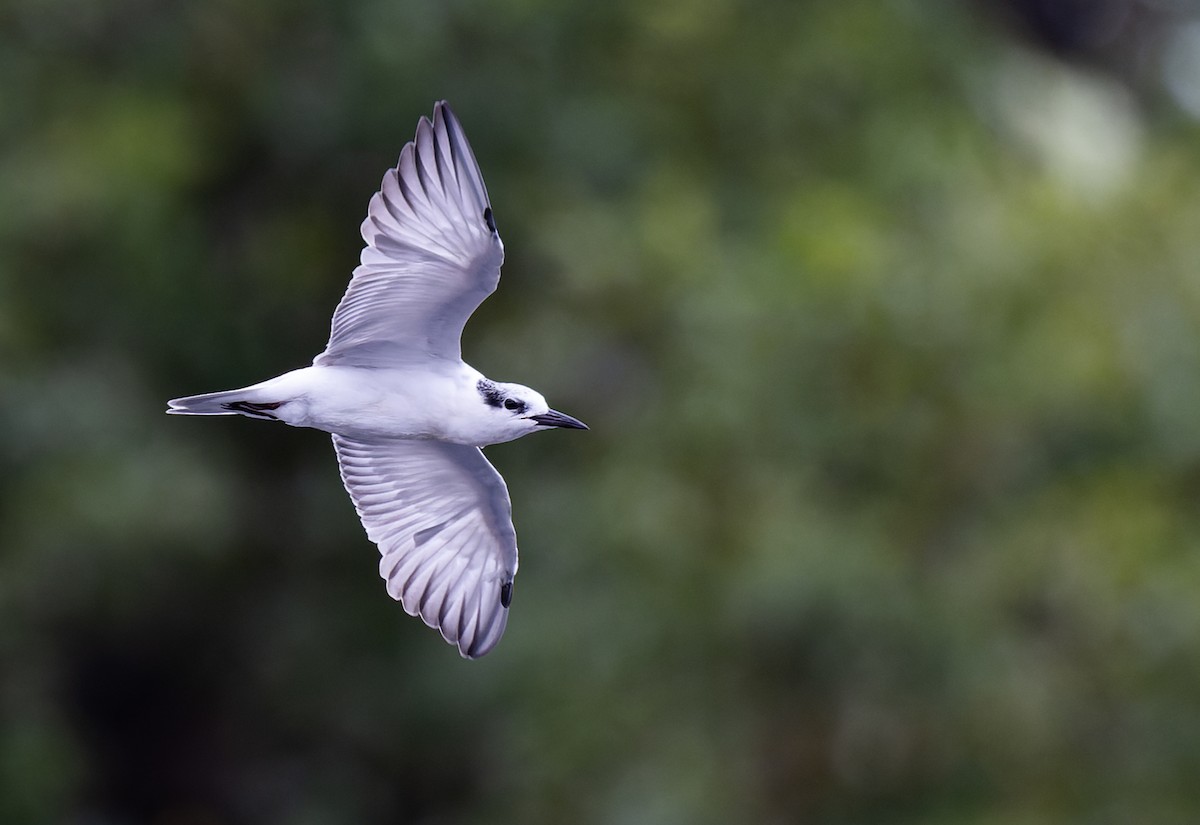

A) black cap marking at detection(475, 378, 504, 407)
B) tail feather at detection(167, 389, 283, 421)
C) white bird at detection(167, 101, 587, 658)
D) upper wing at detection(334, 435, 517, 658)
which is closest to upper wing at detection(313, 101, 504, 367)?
white bird at detection(167, 101, 587, 658)

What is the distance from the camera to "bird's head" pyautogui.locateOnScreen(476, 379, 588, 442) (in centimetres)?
397

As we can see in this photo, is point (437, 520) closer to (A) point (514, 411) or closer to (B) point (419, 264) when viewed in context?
(A) point (514, 411)

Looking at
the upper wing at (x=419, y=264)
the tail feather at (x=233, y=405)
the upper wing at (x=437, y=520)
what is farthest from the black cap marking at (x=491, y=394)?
the upper wing at (x=437, y=520)

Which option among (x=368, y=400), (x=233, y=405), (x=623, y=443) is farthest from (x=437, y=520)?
(x=623, y=443)

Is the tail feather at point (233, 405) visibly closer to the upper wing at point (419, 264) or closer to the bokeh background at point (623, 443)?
the upper wing at point (419, 264)

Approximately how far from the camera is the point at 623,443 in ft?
36.5

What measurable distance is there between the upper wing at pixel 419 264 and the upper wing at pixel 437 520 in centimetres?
72

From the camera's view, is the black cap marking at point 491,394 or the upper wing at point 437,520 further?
the upper wing at point 437,520

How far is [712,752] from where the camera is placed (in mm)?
→ 10281

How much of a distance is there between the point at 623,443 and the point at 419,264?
283 inches

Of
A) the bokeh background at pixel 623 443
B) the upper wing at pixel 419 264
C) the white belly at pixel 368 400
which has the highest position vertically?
the bokeh background at pixel 623 443

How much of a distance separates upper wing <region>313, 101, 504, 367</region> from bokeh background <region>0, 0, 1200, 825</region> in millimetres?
6136

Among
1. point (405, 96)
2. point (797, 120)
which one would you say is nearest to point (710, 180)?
point (797, 120)

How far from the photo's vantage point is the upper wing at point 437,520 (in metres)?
4.79
